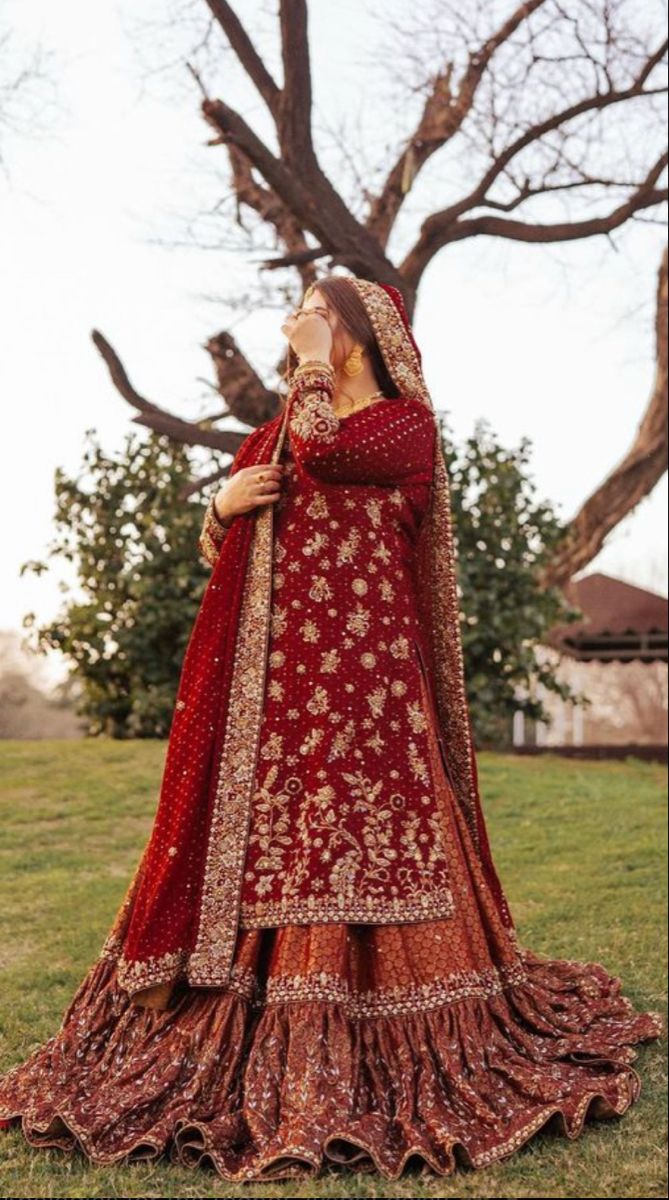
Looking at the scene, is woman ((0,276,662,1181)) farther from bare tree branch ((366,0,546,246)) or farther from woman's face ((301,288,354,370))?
bare tree branch ((366,0,546,246))

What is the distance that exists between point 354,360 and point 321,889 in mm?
1256

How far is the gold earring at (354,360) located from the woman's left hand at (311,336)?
82 millimetres

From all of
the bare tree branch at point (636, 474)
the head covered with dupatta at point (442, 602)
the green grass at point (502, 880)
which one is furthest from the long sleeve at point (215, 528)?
the bare tree branch at point (636, 474)

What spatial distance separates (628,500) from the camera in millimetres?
10219

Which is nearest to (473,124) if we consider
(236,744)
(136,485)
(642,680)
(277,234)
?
(277,234)

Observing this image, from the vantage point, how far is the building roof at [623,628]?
11141 mm

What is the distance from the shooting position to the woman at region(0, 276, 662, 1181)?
8.14ft

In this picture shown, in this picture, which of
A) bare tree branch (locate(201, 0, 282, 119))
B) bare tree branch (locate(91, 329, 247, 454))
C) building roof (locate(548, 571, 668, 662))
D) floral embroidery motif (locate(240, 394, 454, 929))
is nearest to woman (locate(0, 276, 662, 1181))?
floral embroidery motif (locate(240, 394, 454, 929))

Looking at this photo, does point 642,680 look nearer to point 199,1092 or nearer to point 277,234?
point 277,234

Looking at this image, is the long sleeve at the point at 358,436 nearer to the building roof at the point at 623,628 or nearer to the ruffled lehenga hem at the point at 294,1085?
the ruffled lehenga hem at the point at 294,1085

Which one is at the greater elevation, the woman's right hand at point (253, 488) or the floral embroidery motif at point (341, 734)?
the woman's right hand at point (253, 488)

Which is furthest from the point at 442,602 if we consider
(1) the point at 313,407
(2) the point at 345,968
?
(2) the point at 345,968

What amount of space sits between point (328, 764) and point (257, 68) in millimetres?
5171

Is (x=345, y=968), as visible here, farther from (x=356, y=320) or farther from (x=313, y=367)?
(x=356, y=320)
